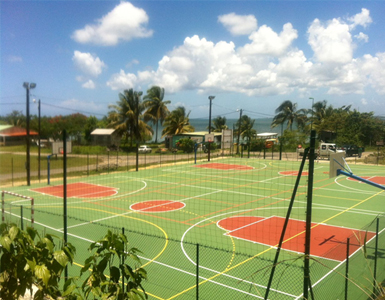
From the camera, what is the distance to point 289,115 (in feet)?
187

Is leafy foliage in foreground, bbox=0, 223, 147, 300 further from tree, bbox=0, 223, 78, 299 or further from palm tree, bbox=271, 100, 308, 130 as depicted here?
palm tree, bbox=271, 100, 308, 130

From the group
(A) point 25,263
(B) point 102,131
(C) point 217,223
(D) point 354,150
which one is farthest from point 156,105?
(A) point 25,263

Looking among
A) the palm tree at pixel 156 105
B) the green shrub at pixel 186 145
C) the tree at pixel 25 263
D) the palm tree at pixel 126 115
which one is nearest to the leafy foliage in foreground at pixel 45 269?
the tree at pixel 25 263

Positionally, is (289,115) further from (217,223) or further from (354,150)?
(217,223)

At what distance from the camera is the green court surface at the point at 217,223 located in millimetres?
8242

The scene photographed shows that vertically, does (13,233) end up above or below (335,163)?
below

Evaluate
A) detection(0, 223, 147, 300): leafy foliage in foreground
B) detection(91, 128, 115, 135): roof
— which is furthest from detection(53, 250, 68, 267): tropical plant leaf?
detection(91, 128, 115, 135): roof

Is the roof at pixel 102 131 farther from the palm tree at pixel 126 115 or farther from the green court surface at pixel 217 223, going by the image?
the green court surface at pixel 217 223

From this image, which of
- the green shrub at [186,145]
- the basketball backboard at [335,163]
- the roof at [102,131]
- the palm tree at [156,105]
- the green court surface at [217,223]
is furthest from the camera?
the palm tree at [156,105]

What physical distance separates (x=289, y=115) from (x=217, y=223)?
45.8 metres

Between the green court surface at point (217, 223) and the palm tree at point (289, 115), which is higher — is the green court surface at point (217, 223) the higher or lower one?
the lower one

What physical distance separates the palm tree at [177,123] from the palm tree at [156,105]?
78.9 inches

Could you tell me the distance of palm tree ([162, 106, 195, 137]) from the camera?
1997 inches

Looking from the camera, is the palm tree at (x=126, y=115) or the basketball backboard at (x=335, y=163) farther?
the palm tree at (x=126, y=115)
